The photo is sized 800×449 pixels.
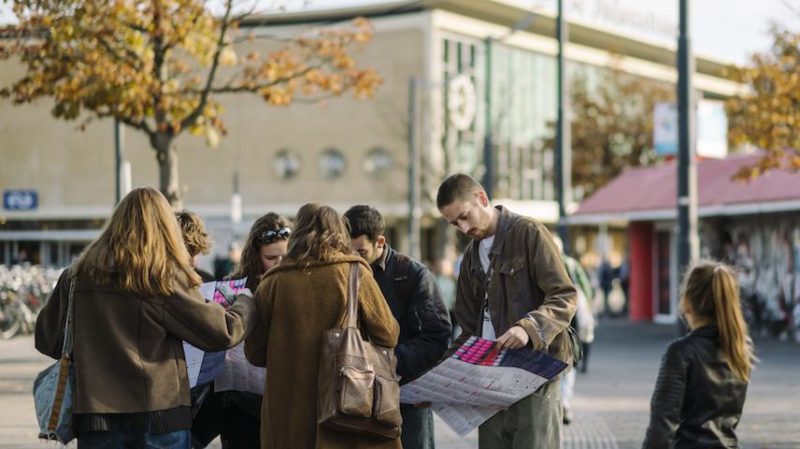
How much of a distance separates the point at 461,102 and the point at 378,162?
13.4 ft

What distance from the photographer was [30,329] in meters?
25.3

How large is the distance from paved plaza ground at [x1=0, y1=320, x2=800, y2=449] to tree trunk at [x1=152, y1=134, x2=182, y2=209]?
2.65 metres

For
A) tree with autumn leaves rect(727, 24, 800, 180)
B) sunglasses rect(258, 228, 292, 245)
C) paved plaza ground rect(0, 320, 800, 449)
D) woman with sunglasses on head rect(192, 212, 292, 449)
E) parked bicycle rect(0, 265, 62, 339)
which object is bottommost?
paved plaza ground rect(0, 320, 800, 449)

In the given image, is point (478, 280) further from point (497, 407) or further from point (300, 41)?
point (300, 41)

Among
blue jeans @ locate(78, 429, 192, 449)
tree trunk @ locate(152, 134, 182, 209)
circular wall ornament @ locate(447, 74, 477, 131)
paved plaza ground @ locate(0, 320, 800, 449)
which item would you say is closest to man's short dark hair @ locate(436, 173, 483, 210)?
blue jeans @ locate(78, 429, 192, 449)

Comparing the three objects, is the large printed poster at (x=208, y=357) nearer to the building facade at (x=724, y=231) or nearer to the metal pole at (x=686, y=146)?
the metal pole at (x=686, y=146)

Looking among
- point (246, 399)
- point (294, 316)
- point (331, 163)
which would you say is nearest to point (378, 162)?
point (331, 163)

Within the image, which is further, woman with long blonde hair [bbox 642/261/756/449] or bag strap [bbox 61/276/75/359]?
bag strap [bbox 61/276/75/359]

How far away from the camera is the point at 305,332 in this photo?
589 centimetres

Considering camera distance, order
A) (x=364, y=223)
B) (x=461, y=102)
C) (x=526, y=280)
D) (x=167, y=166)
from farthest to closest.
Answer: (x=461, y=102) < (x=167, y=166) < (x=364, y=223) < (x=526, y=280)

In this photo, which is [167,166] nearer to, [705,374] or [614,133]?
[705,374]

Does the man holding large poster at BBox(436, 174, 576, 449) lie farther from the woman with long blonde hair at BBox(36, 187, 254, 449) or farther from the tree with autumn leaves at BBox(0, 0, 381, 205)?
the tree with autumn leaves at BBox(0, 0, 381, 205)

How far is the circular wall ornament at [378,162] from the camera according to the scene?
57.2 meters

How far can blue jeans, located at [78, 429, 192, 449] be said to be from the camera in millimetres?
5613
